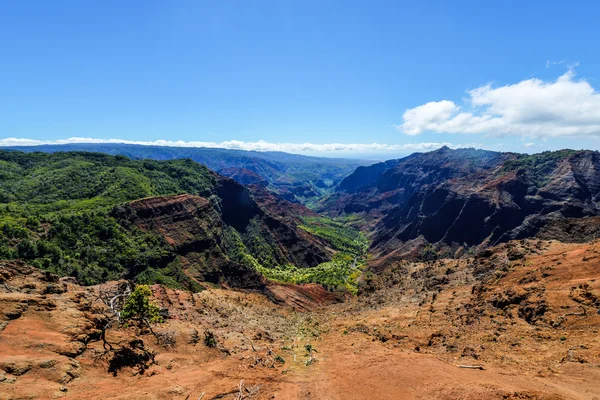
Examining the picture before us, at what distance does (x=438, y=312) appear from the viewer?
40.8 meters

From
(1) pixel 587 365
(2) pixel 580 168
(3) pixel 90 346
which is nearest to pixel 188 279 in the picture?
(3) pixel 90 346

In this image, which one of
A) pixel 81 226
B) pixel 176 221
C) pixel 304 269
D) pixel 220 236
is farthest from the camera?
pixel 304 269

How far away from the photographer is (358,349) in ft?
104

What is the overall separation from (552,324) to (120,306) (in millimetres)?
41193

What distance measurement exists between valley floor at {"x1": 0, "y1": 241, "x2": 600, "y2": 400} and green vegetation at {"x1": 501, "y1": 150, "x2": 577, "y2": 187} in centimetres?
13029

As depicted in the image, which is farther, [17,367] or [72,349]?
[72,349]

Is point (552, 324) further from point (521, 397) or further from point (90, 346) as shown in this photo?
point (90, 346)

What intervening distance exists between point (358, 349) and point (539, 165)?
18644cm

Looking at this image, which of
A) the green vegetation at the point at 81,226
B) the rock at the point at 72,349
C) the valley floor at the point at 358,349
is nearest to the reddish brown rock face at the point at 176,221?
the green vegetation at the point at 81,226

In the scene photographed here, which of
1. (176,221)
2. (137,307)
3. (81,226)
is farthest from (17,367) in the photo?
(176,221)

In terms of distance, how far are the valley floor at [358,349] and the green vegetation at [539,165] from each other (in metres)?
130

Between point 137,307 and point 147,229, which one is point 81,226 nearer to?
point 147,229

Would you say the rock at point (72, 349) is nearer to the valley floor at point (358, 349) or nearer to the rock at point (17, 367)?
the valley floor at point (358, 349)

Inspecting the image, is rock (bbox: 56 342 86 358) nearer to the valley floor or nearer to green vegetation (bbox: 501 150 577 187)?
the valley floor
